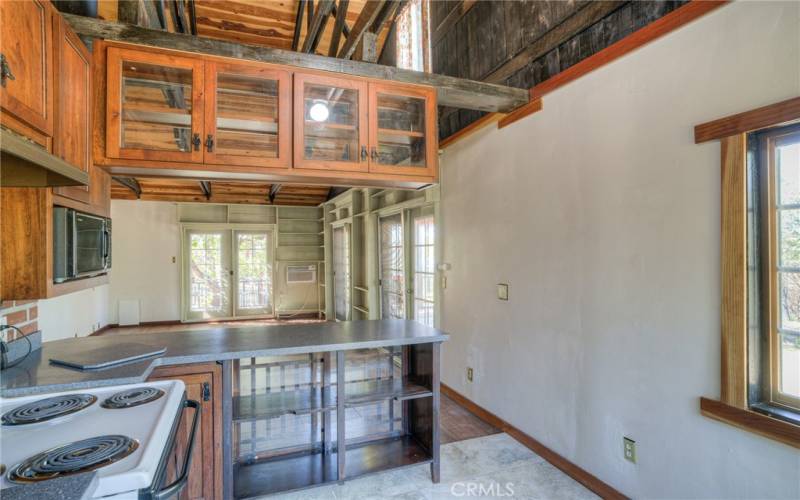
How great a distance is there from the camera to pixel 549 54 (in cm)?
270

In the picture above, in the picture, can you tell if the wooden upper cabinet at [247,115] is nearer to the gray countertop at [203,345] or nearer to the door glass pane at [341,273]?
the gray countertop at [203,345]

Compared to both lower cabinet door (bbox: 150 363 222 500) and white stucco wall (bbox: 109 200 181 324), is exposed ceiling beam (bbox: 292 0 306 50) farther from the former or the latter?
white stucco wall (bbox: 109 200 181 324)

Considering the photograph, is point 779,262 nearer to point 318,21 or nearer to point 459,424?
point 459,424

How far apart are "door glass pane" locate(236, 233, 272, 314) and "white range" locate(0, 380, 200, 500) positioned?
708 cm

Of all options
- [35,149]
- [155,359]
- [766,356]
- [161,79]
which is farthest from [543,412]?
[161,79]

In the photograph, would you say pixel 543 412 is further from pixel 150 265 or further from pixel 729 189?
pixel 150 265

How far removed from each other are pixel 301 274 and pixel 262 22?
518 centimetres

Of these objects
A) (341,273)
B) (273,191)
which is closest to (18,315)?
(341,273)

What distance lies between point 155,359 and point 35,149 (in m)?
1.09

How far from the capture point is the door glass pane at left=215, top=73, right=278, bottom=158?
2199mm

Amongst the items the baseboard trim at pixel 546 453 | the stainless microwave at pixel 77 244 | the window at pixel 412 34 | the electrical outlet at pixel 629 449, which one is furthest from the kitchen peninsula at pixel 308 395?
the window at pixel 412 34

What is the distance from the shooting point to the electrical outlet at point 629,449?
2080mm

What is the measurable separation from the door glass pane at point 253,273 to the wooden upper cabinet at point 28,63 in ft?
23.2

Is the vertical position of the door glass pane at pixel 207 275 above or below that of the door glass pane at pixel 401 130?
below
